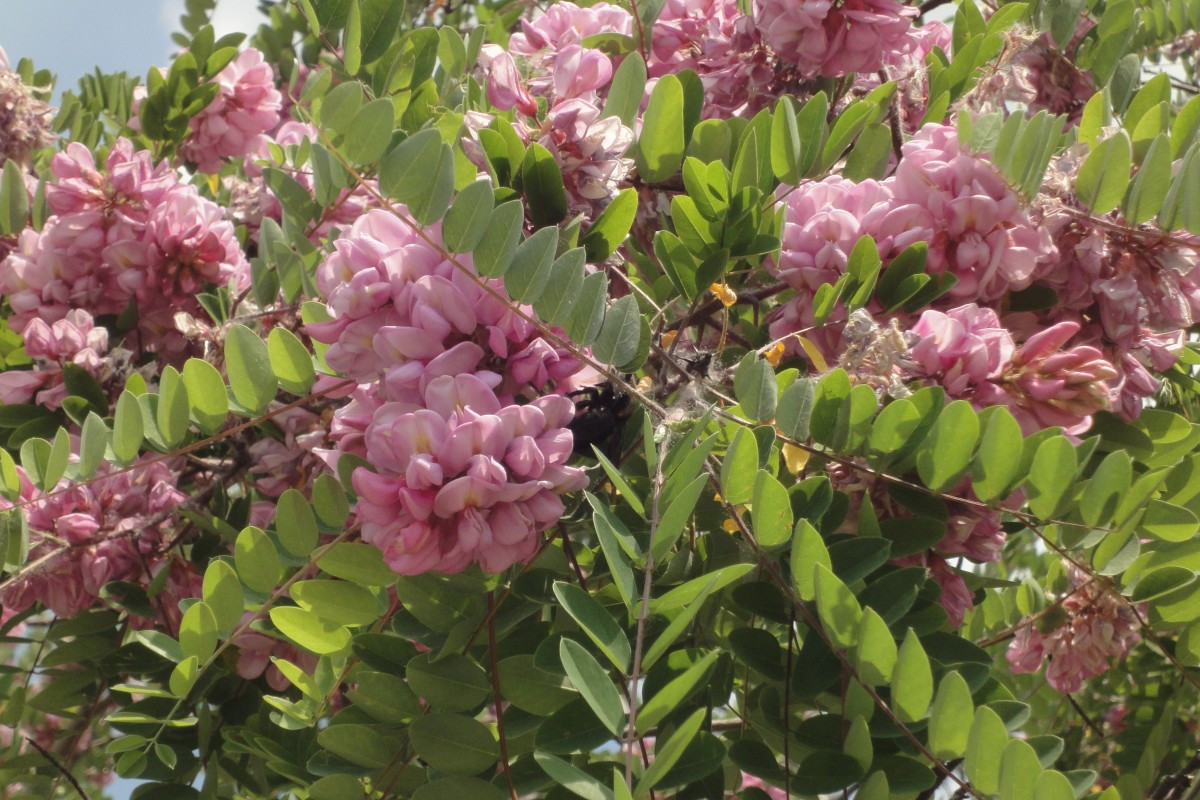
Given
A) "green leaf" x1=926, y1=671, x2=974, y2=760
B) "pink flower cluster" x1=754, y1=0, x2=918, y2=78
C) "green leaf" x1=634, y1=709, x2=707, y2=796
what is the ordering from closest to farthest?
"green leaf" x1=634, y1=709, x2=707, y2=796, "green leaf" x1=926, y1=671, x2=974, y2=760, "pink flower cluster" x1=754, y1=0, x2=918, y2=78

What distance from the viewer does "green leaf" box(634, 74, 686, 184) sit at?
112 cm

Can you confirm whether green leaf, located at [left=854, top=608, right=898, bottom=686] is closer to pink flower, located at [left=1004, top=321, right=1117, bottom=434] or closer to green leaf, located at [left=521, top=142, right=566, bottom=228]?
pink flower, located at [left=1004, top=321, right=1117, bottom=434]

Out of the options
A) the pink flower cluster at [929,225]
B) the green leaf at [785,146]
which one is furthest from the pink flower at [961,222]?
the green leaf at [785,146]

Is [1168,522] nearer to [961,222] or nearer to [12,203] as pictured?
[961,222]

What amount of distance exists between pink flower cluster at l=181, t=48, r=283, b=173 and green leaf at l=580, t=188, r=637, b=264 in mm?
1185

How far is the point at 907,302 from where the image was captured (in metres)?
1.05

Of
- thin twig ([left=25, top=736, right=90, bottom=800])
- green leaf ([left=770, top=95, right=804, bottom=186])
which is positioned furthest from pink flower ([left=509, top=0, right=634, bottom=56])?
thin twig ([left=25, top=736, right=90, bottom=800])

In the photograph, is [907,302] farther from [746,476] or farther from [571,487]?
[571,487]

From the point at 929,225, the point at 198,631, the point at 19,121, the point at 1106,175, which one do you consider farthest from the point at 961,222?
the point at 19,121

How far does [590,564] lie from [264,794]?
0.55 metres

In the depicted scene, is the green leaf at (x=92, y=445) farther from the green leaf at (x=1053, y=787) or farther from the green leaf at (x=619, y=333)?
the green leaf at (x=1053, y=787)

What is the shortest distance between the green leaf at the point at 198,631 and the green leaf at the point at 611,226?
1.57 ft

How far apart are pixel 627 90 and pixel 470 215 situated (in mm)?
292

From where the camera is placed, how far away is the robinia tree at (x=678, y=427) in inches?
34.3
